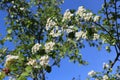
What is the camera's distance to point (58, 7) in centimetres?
1853

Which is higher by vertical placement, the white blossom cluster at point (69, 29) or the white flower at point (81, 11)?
the white flower at point (81, 11)

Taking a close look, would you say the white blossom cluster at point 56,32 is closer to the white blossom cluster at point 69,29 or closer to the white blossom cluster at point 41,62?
the white blossom cluster at point 69,29

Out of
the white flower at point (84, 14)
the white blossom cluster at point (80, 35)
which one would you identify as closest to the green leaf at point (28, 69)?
the white blossom cluster at point (80, 35)

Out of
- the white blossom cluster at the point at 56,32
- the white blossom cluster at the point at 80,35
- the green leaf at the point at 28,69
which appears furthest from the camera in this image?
the white blossom cluster at the point at 56,32

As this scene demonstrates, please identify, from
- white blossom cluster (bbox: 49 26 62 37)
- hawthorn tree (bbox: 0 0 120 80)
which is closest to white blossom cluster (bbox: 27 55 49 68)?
hawthorn tree (bbox: 0 0 120 80)

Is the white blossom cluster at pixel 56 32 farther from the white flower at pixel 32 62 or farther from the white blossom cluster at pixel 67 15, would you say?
the white flower at pixel 32 62

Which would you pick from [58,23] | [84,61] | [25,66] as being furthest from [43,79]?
[25,66]

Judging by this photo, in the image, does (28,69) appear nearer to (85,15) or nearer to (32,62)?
(32,62)

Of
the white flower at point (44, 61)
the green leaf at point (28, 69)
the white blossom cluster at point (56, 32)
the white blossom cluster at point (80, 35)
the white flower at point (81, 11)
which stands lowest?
the green leaf at point (28, 69)

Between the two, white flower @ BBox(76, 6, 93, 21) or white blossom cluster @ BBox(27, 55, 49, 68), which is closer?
white blossom cluster @ BBox(27, 55, 49, 68)

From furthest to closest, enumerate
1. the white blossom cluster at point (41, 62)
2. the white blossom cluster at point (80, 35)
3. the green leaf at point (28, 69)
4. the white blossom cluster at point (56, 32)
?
the white blossom cluster at point (56, 32) → the white blossom cluster at point (80, 35) → the white blossom cluster at point (41, 62) → the green leaf at point (28, 69)

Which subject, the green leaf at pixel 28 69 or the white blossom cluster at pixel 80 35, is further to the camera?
the white blossom cluster at pixel 80 35

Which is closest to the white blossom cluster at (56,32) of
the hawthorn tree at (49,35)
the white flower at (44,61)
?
the hawthorn tree at (49,35)

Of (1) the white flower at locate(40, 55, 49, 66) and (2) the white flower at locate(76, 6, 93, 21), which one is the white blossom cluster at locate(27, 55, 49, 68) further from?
(2) the white flower at locate(76, 6, 93, 21)
